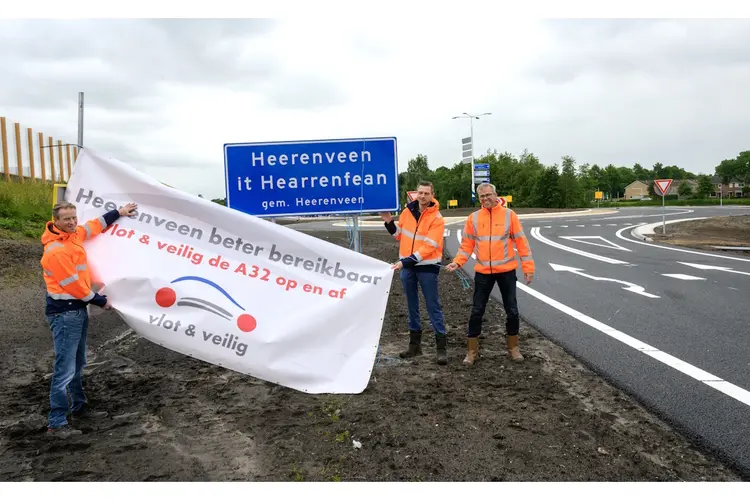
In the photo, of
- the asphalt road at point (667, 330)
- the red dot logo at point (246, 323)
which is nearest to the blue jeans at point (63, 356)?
the red dot logo at point (246, 323)

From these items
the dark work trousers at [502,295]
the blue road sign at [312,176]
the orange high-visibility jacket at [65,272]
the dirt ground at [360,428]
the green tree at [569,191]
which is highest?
the green tree at [569,191]

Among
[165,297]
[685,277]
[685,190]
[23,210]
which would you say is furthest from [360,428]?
[685,190]

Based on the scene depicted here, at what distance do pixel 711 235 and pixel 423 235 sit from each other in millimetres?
25137

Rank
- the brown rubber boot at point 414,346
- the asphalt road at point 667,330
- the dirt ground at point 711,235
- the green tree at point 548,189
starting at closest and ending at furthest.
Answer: the asphalt road at point 667,330
the brown rubber boot at point 414,346
the dirt ground at point 711,235
the green tree at point 548,189

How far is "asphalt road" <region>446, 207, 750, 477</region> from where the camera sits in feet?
15.1

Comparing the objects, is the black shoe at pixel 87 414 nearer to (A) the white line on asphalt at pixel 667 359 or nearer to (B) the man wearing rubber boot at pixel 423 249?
(B) the man wearing rubber boot at pixel 423 249

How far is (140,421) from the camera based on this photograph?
4.65 m

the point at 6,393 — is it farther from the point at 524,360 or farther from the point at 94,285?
the point at 524,360

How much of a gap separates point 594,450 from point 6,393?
5235 millimetres

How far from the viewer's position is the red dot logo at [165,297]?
196 inches

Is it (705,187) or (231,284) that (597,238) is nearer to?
(231,284)

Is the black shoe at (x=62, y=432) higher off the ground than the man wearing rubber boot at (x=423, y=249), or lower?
lower

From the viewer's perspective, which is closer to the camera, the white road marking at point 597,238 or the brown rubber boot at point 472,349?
the brown rubber boot at point 472,349

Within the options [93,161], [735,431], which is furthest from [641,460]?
[93,161]
